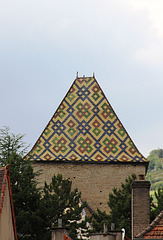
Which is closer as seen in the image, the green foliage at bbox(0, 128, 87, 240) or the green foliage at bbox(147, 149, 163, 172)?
the green foliage at bbox(0, 128, 87, 240)

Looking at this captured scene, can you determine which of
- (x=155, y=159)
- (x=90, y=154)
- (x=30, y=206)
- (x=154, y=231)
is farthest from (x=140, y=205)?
(x=155, y=159)

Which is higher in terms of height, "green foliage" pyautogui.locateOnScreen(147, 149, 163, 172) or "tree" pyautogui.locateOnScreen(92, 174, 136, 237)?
"tree" pyautogui.locateOnScreen(92, 174, 136, 237)

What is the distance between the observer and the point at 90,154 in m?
37.6

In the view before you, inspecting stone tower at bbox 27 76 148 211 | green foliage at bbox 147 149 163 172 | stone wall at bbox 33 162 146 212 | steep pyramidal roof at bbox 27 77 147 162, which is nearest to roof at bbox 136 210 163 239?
stone tower at bbox 27 76 148 211

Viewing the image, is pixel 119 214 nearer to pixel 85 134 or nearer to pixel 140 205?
pixel 140 205

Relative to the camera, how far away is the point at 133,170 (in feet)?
123

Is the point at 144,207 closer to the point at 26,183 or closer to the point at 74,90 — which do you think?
the point at 26,183

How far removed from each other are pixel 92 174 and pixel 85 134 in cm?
206

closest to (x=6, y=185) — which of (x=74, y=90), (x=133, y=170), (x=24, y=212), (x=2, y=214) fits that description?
(x=2, y=214)

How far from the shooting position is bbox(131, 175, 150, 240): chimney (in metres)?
18.4

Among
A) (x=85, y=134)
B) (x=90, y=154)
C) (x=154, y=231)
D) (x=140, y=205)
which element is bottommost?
(x=154, y=231)

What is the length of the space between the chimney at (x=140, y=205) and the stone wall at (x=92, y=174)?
61.1 ft

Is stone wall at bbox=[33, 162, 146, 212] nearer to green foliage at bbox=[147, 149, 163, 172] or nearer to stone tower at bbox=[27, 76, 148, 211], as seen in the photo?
stone tower at bbox=[27, 76, 148, 211]

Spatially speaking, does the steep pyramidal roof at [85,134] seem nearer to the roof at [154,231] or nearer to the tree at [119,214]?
the tree at [119,214]
